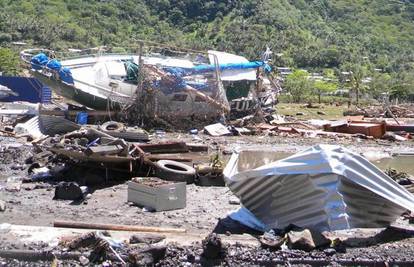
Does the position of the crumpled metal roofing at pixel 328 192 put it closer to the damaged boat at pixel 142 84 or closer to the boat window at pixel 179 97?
the damaged boat at pixel 142 84

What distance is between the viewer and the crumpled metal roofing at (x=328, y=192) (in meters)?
7.86

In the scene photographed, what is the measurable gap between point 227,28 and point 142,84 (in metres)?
74.5

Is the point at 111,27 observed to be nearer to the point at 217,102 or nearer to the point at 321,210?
the point at 217,102

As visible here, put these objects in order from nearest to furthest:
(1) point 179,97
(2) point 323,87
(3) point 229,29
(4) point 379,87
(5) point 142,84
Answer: (5) point 142,84 < (1) point 179,97 < (4) point 379,87 < (2) point 323,87 < (3) point 229,29

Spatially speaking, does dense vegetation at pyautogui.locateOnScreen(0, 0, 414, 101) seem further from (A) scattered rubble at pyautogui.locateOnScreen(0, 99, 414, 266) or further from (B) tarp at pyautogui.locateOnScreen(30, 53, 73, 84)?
(A) scattered rubble at pyautogui.locateOnScreen(0, 99, 414, 266)

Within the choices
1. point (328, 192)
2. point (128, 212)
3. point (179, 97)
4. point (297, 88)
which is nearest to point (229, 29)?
point (297, 88)

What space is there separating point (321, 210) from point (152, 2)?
98.6m

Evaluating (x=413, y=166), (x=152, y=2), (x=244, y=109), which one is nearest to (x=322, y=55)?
(x=152, y=2)

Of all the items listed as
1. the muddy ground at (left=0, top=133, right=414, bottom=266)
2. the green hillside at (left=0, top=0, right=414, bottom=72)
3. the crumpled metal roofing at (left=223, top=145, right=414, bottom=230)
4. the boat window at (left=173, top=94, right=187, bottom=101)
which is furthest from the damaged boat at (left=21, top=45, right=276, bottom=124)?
the green hillside at (left=0, top=0, right=414, bottom=72)

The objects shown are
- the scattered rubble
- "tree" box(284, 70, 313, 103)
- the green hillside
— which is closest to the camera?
the scattered rubble

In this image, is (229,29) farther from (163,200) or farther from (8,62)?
(163,200)

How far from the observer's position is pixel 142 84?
20.0 meters

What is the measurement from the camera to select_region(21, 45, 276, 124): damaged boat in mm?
20234

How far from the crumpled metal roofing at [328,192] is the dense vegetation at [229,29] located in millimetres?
65046
